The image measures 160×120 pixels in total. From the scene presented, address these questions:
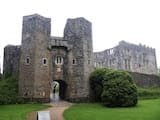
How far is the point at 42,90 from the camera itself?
28234 mm

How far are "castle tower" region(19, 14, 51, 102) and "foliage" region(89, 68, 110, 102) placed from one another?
547 cm

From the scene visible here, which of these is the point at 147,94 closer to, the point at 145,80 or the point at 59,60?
the point at 145,80

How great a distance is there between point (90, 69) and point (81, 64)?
5.11 ft

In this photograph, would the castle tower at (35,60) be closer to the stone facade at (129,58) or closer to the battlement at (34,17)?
the battlement at (34,17)

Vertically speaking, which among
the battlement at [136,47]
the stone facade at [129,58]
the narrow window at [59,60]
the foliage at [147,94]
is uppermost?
the battlement at [136,47]

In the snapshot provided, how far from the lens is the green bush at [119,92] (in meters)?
24.3

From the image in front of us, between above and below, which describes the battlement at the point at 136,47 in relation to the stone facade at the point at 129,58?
above

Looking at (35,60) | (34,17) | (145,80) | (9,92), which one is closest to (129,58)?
(145,80)

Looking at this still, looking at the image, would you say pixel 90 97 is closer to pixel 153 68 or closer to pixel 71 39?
pixel 71 39

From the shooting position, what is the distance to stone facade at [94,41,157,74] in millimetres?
58281

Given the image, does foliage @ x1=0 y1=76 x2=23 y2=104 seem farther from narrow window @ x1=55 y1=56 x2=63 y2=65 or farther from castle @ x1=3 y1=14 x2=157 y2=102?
narrow window @ x1=55 y1=56 x2=63 y2=65

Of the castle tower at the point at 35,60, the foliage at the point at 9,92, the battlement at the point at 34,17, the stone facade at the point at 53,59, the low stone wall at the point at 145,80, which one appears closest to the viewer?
the foliage at the point at 9,92

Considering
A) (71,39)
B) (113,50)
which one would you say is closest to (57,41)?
(71,39)

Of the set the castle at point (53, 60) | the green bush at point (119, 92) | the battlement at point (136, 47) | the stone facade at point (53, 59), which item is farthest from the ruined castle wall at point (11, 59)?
the battlement at point (136, 47)
